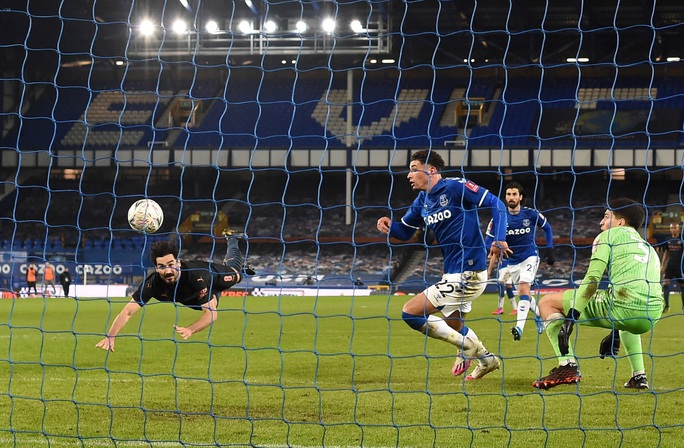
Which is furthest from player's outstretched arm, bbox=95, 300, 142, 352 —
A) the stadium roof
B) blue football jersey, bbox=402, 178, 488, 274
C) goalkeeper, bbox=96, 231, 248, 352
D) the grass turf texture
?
the stadium roof

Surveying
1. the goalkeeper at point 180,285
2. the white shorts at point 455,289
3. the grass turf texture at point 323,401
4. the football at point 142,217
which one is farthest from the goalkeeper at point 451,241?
the football at point 142,217

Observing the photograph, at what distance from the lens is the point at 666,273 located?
67.1ft

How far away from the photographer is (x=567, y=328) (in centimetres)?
726

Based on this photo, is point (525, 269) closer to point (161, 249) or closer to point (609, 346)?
point (609, 346)

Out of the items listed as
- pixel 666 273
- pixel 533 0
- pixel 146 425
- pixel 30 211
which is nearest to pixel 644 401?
pixel 146 425

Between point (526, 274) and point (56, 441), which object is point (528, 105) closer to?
point (526, 274)

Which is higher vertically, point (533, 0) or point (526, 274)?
point (533, 0)

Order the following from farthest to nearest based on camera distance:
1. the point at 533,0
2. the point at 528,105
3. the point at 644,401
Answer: the point at 528,105, the point at 533,0, the point at 644,401

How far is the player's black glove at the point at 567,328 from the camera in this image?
7230 mm

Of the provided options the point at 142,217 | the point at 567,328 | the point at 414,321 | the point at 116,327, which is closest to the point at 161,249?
the point at 116,327

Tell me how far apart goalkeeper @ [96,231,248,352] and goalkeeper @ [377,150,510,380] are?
1.82 metres

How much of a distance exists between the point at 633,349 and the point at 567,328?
1.24 m

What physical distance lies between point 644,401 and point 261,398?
3082 mm

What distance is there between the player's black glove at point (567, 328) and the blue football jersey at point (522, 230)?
614cm
